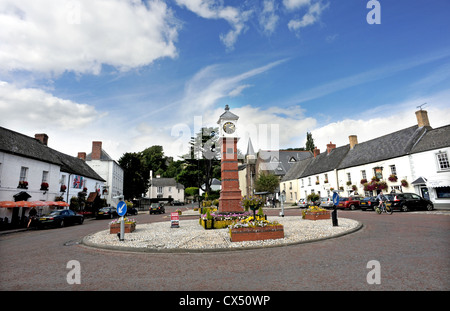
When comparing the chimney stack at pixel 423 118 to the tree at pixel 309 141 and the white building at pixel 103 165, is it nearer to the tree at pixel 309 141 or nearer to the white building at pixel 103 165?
the white building at pixel 103 165

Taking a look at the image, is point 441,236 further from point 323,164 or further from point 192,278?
point 323,164

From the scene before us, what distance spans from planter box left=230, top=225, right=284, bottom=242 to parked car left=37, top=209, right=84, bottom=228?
684 inches

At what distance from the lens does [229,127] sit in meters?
18.5

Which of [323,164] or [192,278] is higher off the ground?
[323,164]

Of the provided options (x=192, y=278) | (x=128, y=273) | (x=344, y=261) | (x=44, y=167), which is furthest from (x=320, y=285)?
(x=44, y=167)

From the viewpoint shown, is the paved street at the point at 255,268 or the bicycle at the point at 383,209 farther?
the bicycle at the point at 383,209

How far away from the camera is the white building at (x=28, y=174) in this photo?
2081 cm

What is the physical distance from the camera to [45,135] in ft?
102

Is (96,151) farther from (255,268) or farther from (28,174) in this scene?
(255,268)

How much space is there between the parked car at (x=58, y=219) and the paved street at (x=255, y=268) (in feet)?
39.7

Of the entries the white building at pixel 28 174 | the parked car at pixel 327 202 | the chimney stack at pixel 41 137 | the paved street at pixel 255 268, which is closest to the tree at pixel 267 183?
the parked car at pixel 327 202

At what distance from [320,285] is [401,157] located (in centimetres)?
2970

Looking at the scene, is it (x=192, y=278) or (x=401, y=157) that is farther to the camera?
(x=401, y=157)

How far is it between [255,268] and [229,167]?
37.8 feet
